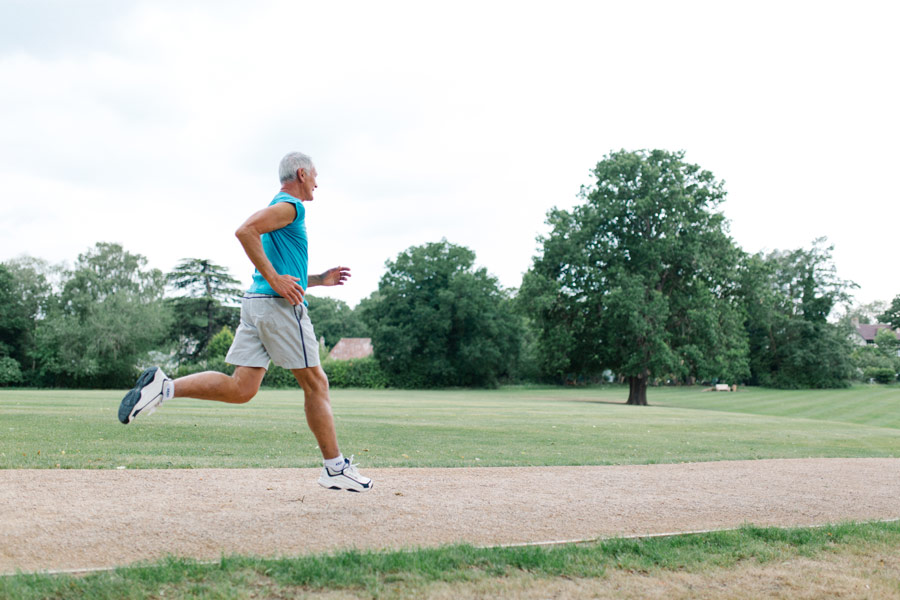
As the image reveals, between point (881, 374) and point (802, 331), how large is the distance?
15.5m

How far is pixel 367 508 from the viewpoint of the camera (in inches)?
183

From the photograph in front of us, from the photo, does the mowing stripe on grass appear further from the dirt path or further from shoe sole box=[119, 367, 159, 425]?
shoe sole box=[119, 367, 159, 425]

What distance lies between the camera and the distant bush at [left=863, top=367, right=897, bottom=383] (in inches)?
2672

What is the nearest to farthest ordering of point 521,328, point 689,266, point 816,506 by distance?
point 816,506, point 689,266, point 521,328

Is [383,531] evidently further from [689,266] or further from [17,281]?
[17,281]

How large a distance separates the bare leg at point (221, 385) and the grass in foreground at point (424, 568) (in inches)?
58.3

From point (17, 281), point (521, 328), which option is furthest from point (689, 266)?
point (17, 281)

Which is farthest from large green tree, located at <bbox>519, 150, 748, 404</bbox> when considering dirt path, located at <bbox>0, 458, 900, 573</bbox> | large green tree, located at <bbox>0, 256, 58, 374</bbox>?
large green tree, located at <bbox>0, 256, 58, 374</bbox>

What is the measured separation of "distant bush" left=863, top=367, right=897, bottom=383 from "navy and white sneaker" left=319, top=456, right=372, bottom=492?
76.5 meters

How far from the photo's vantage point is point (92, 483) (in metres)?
5.25

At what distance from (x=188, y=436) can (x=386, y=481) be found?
238 inches

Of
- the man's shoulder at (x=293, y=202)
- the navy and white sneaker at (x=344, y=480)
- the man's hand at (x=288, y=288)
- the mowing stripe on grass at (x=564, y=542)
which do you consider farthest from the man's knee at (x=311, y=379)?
the mowing stripe on grass at (x=564, y=542)

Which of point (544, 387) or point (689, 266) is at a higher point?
point (689, 266)

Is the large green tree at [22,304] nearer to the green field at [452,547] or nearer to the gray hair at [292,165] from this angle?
the green field at [452,547]
